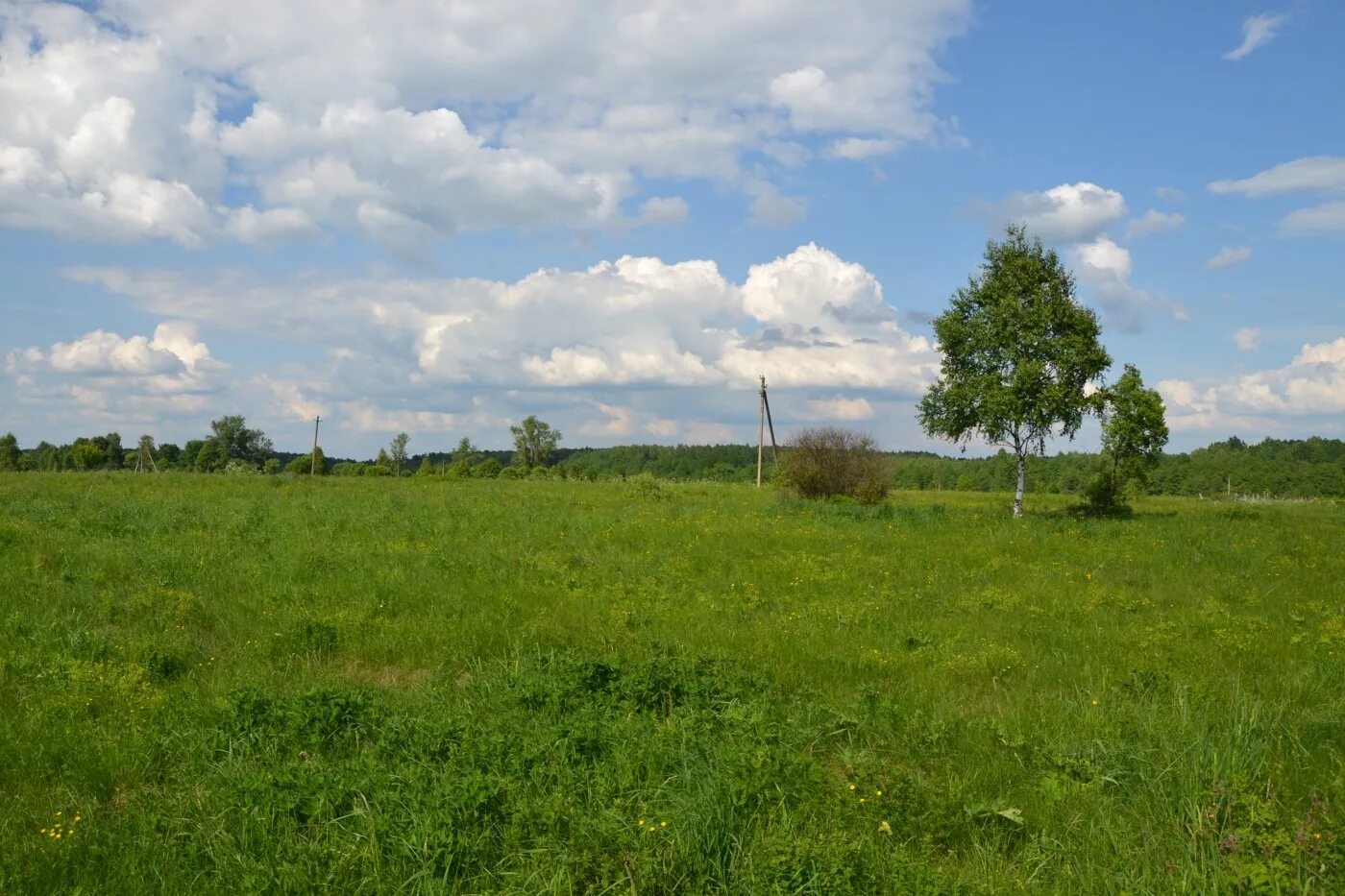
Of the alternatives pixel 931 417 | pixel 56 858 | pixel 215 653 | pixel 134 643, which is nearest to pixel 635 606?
pixel 215 653

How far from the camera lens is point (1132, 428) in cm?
2709

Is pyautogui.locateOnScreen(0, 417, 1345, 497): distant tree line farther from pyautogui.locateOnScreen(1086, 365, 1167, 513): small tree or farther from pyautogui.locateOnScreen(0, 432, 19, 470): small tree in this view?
pyautogui.locateOnScreen(1086, 365, 1167, 513): small tree

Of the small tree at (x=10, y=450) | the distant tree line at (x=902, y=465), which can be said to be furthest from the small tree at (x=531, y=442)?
the small tree at (x=10, y=450)

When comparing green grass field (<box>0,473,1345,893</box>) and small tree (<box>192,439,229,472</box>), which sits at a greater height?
small tree (<box>192,439,229,472</box>)

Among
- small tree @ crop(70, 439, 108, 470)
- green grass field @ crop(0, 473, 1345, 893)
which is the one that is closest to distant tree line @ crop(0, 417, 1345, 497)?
small tree @ crop(70, 439, 108, 470)

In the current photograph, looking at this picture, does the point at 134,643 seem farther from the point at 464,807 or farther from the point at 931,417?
the point at 931,417

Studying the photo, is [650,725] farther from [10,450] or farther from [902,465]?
[10,450]

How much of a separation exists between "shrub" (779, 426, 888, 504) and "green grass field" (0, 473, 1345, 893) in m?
14.5

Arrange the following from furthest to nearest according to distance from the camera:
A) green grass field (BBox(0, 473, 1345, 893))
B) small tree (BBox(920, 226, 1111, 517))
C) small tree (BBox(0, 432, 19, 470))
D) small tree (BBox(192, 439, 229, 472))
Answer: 1. small tree (BBox(192, 439, 229, 472))
2. small tree (BBox(0, 432, 19, 470))
3. small tree (BBox(920, 226, 1111, 517))
4. green grass field (BBox(0, 473, 1345, 893))

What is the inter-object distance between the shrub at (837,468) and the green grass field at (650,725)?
14.5 m

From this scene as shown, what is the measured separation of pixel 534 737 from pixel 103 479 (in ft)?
108

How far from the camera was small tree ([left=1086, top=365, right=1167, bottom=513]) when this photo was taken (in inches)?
1069

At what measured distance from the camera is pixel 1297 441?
118 meters

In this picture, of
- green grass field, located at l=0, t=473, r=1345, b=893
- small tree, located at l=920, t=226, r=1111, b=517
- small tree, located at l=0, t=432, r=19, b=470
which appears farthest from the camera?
small tree, located at l=0, t=432, r=19, b=470
